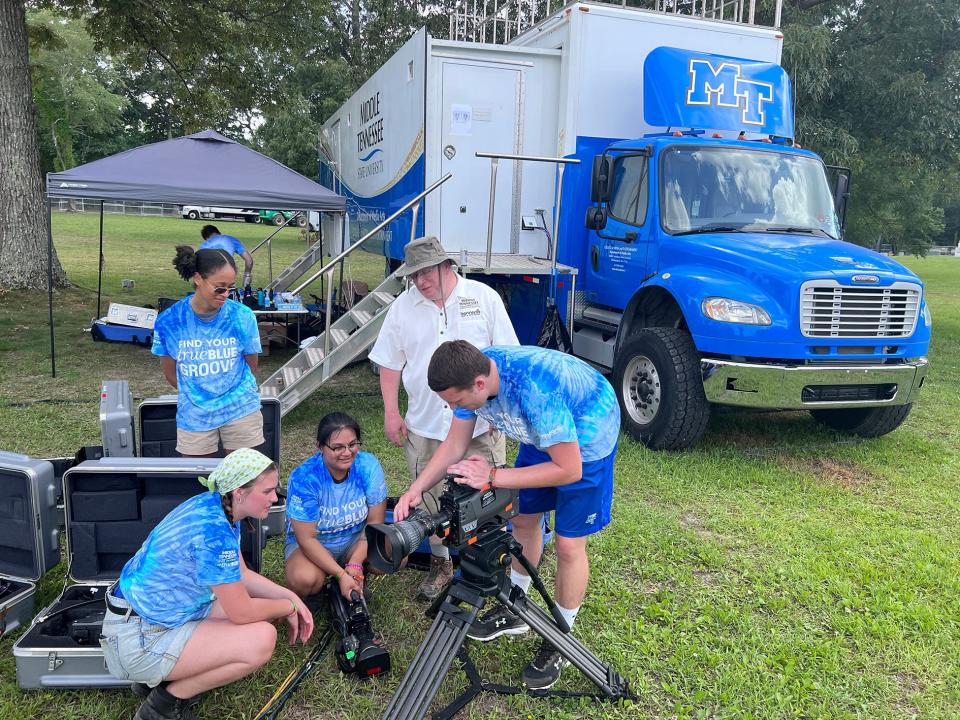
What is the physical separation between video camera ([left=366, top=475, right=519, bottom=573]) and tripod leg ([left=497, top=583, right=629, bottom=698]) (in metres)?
A: 0.30

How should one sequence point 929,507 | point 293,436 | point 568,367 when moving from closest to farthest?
point 568,367 < point 929,507 < point 293,436

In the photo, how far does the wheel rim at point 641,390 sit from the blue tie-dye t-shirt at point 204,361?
3.30 m

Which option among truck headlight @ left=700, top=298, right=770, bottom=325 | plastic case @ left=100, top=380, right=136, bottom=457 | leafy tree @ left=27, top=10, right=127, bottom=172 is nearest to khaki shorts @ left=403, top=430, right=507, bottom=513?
plastic case @ left=100, top=380, right=136, bottom=457

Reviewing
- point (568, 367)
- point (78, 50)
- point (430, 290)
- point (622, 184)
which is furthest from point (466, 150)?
point (78, 50)

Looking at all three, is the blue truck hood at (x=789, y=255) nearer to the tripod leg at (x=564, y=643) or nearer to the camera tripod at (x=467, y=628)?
the tripod leg at (x=564, y=643)

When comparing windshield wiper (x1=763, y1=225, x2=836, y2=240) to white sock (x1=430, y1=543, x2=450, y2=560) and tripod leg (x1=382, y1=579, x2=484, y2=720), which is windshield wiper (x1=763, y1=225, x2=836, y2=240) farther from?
tripod leg (x1=382, y1=579, x2=484, y2=720)

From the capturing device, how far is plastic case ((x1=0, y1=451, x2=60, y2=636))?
321 centimetres

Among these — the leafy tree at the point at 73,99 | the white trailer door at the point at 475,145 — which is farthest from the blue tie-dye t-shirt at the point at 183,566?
the leafy tree at the point at 73,99

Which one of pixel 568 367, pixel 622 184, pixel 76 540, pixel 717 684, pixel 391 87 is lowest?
pixel 717 684

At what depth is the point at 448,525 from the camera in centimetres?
247

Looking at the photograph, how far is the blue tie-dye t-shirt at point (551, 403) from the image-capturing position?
2678 mm

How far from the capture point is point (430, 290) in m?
3.61

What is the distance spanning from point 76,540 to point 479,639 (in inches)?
72.1

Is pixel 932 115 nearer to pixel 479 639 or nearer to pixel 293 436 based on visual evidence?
pixel 293 436
